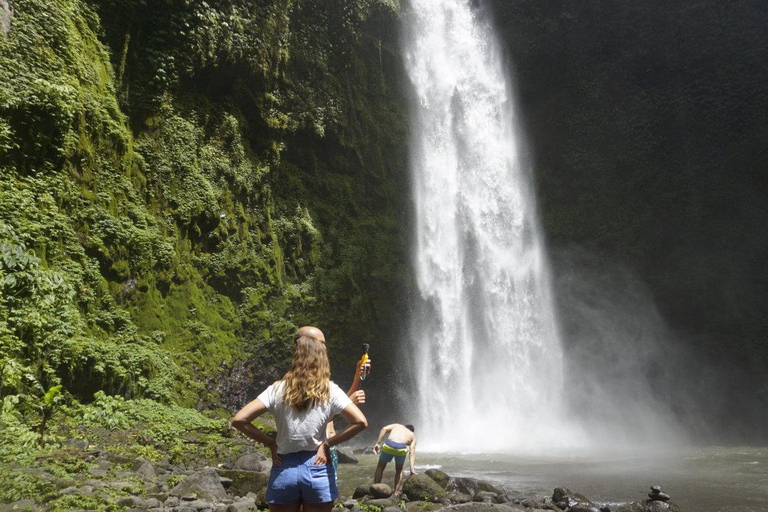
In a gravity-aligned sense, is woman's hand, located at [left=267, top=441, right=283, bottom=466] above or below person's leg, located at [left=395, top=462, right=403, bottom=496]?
above

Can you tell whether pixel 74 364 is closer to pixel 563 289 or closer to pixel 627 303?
pixel 563 289

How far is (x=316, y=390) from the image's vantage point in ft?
8.48

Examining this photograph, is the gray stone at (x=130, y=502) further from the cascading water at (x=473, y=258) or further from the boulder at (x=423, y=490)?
the cascading water at (x=473, y=258)

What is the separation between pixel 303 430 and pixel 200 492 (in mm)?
4029

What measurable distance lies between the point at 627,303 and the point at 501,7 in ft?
42.8

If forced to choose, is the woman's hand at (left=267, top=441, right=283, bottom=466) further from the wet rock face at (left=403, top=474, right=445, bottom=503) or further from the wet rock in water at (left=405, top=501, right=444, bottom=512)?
the wet rock face at (left=403, top=474, right=445, bottom=503)

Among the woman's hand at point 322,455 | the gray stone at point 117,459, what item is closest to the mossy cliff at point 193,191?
the gray stone at point 117,459

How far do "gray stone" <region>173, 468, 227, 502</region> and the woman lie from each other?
3.77 metres

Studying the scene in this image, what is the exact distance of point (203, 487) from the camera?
19.5 ft

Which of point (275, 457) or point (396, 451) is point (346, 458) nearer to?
point (396, 451)

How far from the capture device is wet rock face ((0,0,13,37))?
9289 mm

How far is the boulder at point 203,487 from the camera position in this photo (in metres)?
5.77

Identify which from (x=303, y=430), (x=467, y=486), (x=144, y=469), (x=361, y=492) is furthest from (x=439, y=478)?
(x=303, y=430)

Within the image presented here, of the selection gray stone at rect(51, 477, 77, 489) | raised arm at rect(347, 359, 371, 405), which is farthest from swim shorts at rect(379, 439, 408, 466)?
raised arm at rect(347, 359, 371, 405)
